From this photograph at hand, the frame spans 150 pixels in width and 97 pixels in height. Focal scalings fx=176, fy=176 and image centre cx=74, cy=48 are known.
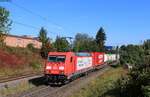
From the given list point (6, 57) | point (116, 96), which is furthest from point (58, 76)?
point (6, 57)

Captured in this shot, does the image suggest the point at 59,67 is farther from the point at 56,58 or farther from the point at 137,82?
the point at 137,82

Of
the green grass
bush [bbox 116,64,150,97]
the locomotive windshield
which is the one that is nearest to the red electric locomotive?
the locomotive windshield

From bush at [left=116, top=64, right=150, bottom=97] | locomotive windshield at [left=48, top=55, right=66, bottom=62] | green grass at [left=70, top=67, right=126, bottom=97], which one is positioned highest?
locomotive windshield at [left=48, top=55, right=66, bottom=62]

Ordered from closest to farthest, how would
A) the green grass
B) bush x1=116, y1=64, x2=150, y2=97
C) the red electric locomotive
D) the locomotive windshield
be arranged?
1. bush x1=116, y1=64, x2=150, y2=97
2. the green grass
3. the red electric locomotive
4. the locomotive windshield

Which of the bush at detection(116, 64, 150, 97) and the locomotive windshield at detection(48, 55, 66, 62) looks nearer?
the bush at detection(116, 64, 150, 97)

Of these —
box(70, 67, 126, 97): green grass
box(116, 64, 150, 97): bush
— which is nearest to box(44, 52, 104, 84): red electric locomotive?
box(70, 67, 126, 97): green grass

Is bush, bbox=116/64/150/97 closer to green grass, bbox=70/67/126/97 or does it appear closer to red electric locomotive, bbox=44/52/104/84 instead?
green grass, bbox=70/67/126/97

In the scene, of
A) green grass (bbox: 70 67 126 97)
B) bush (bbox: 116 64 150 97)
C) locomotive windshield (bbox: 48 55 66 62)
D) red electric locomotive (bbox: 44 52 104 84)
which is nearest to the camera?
bush (bbox: 116 64 150 97)

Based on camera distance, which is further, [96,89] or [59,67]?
[59,67]

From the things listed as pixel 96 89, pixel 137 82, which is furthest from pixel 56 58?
pixel 137 82

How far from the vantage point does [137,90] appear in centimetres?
896

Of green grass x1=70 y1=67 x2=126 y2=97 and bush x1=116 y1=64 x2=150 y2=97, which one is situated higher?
bush x1=116 y1=64 x2=150 y2=97

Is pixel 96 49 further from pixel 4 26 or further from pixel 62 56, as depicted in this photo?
pixel 62 56

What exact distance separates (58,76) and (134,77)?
30.6ft
